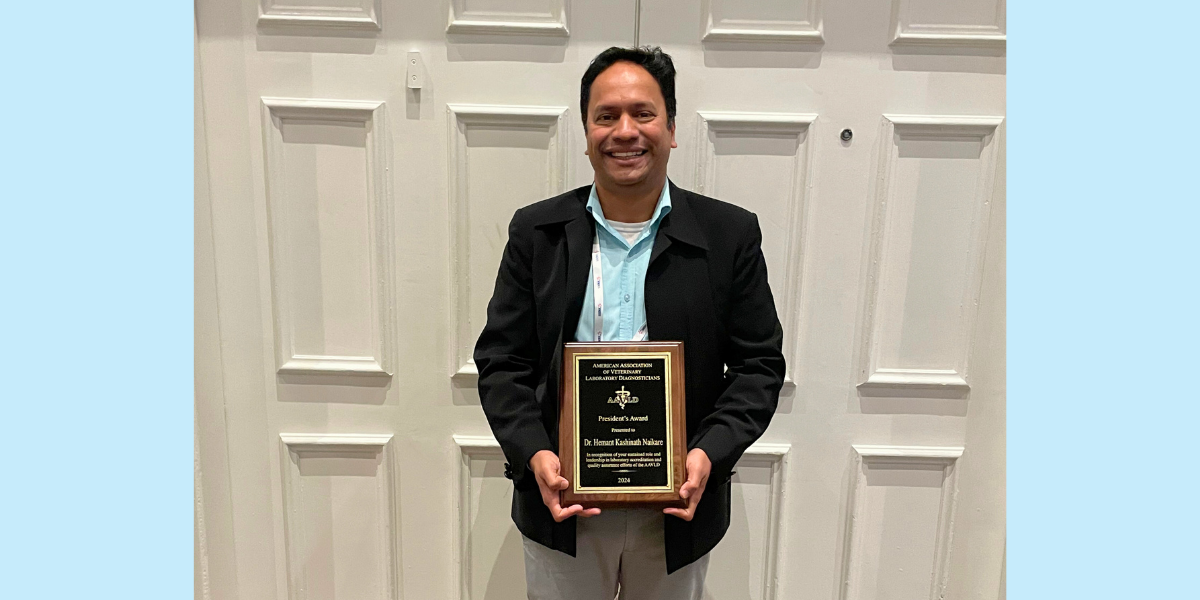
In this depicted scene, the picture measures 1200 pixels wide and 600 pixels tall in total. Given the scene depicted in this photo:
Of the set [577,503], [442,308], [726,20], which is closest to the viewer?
[577,503]

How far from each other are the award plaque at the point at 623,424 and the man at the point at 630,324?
1.7 inches

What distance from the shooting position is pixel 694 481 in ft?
4.56

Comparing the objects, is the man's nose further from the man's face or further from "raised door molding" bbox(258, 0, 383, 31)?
"raised door molding" bbox(258, 0, 383, 31)

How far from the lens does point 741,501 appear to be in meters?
2.08

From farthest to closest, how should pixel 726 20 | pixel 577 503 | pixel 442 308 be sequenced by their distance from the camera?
1. pixel 442 308
2. pixel 726 20
3. pixel 577 503

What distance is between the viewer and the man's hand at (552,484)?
138cm

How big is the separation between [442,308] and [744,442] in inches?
35.8

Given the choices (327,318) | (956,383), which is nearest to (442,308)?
(327,318)

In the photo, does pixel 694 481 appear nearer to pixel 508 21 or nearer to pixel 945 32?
pixel 508 21

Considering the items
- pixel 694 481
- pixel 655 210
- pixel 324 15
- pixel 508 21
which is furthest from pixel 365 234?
pixel 694 481

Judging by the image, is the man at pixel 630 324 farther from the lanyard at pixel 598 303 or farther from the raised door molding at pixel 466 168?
the raised door molding at pixel 466 168

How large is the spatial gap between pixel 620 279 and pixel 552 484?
1.32 ft

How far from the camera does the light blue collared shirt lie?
1.44 m

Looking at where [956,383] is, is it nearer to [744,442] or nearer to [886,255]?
[886,255]
